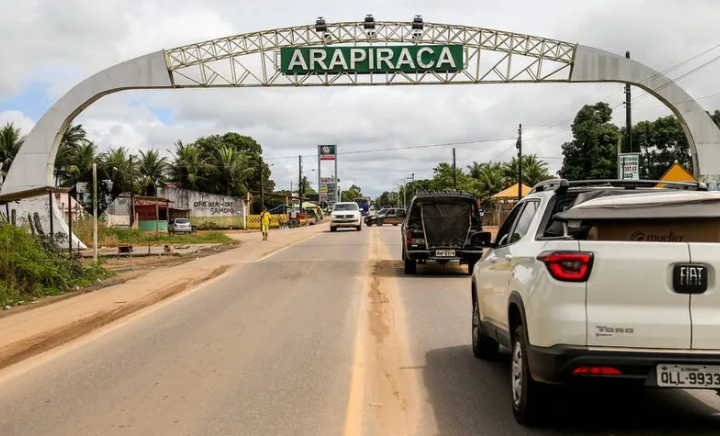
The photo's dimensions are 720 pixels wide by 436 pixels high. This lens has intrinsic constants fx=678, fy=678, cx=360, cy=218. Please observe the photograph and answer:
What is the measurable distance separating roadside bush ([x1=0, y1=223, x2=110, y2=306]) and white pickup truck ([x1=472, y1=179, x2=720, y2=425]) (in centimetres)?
1044

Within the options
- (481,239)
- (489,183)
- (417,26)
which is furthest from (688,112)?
(489,183)

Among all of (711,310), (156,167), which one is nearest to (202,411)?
(711,310)

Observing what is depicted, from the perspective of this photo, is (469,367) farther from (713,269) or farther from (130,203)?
(130,203)

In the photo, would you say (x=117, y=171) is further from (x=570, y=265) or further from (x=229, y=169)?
(x=570, y=265)

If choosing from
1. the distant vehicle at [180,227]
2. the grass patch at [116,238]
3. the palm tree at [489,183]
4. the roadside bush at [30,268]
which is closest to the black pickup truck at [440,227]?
the roadside bush at [30,268]

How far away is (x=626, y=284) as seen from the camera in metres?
4.39

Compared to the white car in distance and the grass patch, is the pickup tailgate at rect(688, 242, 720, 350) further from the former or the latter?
the white car in distance

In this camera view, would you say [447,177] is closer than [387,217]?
No

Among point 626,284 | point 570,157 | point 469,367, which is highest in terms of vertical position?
point 570,157

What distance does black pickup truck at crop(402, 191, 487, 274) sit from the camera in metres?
17.0

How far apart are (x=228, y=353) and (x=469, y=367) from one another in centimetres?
281

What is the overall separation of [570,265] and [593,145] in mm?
53118

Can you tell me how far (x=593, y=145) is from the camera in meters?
54.3

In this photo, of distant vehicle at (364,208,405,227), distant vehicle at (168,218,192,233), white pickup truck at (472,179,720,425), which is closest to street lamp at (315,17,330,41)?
white pickup truck at (472,179,720,425)
